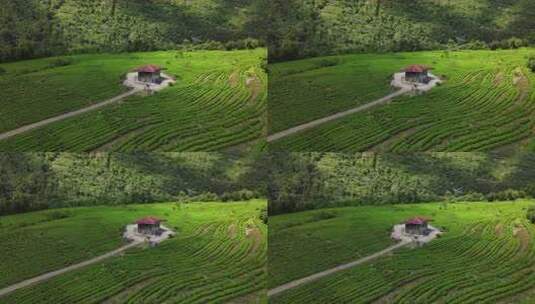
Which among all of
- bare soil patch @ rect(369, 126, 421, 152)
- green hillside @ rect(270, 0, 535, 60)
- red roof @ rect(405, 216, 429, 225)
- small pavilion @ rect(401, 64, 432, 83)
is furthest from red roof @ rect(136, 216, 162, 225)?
small pavilion @ rect(401, 64, 432, 83)

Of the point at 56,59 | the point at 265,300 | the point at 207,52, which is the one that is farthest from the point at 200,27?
the point at 265,300

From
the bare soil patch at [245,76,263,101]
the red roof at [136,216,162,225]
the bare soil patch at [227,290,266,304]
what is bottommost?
the bare soil patch at [227,290,266,304]

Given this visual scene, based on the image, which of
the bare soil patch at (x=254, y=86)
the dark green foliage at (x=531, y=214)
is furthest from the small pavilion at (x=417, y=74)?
the dark green foliage at (x=531, y=214)

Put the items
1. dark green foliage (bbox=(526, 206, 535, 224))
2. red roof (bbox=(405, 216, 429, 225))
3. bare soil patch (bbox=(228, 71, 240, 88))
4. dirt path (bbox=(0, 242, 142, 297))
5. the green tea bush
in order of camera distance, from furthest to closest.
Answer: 1. bare soil patch (bbox=(228, 71, 240, 88))
2. the green tea bush
3. red roof (bbox=(405, 216, 429, 225))
4. dark green foliage (bbox=(526, 206, 535, 224))
5. dirt path (bbox=(0, 242, 142, 297))

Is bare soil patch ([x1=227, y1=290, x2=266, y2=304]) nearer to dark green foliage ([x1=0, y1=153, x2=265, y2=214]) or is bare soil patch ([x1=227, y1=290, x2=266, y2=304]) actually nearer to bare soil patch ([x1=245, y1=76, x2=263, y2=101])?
dark green foliage ([x1=0, y1=153, x2=265, y2=214])

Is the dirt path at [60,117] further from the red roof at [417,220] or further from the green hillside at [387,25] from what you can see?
the red roof at [417,220]

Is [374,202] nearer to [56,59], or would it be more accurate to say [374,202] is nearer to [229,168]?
[229,168]

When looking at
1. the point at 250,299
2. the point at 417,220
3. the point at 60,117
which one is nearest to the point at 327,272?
the point at 250,299
